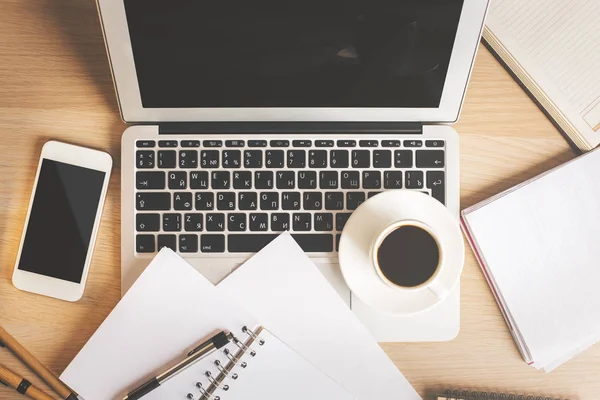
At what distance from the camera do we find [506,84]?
0.72 metres

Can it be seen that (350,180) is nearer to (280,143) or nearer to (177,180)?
(280,143)

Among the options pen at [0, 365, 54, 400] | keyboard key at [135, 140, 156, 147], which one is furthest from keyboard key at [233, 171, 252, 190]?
pen at [0, 365, 54, 400]

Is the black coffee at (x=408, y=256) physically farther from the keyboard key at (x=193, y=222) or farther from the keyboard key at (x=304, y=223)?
the keyboard key at (x=193, y=222)

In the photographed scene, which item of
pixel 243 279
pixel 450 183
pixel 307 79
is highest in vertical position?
pixel 307 79

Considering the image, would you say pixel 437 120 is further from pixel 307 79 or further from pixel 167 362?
pixel 167 362

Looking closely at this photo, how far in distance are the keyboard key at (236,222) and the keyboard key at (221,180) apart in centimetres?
4

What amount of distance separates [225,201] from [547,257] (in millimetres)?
394

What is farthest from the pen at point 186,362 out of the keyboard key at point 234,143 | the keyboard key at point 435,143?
the keyboard key at point 435,143

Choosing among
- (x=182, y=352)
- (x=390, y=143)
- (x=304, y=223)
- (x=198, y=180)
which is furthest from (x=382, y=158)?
(x=182, y=352)

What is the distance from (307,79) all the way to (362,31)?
83 mm

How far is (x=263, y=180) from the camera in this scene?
2.23 feet

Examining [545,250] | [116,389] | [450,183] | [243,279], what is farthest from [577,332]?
[116,389]

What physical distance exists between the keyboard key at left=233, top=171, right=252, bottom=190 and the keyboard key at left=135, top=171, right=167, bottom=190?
8 centimetres

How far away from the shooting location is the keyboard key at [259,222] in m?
0.68
